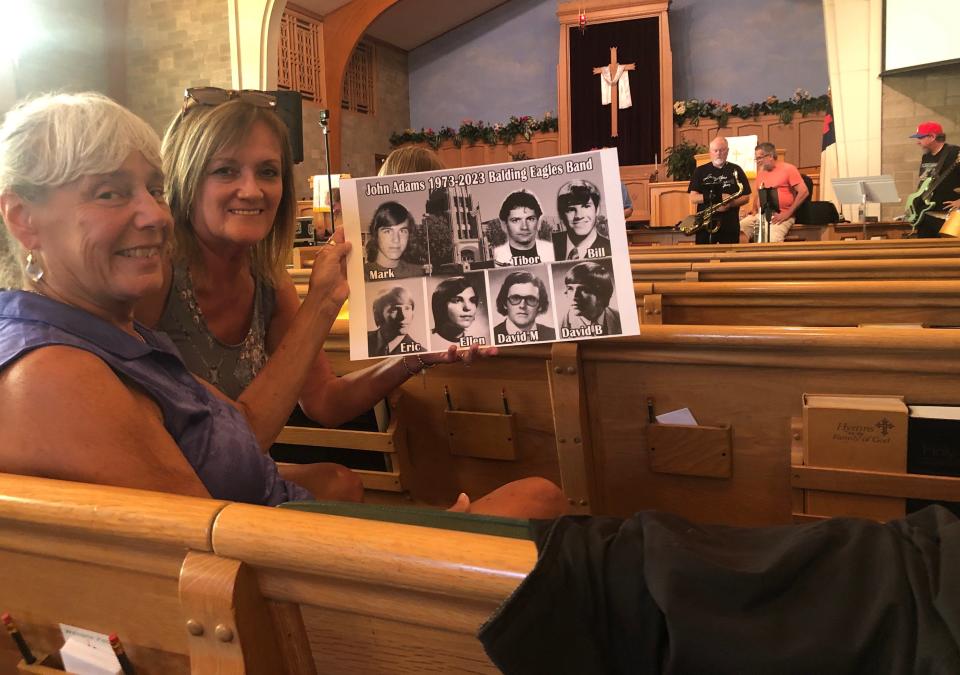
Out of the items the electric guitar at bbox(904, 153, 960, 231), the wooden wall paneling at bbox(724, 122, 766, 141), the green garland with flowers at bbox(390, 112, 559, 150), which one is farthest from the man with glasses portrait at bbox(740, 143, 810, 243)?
the green garland with flowers at bbox(390, 112, 559, 150)

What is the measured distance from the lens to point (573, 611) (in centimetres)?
53

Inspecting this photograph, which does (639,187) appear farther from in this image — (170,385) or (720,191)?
(170,385)

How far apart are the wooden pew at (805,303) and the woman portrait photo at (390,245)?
0.97 metres

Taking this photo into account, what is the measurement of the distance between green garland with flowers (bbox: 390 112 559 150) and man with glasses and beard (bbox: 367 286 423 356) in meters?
11.4

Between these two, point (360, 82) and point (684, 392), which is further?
point (360, 82)

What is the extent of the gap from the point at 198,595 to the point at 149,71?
9.50 meters

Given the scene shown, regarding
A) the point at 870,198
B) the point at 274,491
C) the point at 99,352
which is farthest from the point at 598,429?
the point at 870,198

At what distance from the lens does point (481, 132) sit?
12.6 metres

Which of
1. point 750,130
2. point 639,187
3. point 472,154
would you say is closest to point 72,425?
point 639,187

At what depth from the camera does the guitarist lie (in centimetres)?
610

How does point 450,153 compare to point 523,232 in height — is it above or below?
above

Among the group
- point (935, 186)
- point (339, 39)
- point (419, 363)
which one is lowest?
point (419, 363)

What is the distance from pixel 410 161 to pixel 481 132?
35.2ft

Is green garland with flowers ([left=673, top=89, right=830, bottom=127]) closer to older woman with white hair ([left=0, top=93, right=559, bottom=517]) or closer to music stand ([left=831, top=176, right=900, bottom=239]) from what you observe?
music stand ([left=831, top=176, right=900, bottom=239])
